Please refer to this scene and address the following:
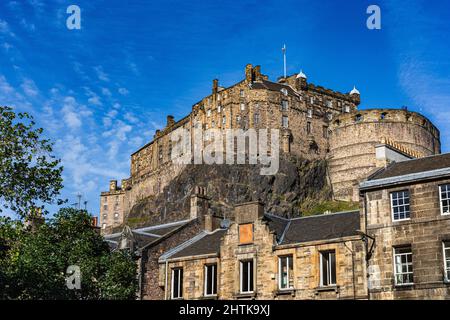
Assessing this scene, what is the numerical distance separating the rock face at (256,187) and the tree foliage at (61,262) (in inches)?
1913

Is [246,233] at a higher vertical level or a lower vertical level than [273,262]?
higher

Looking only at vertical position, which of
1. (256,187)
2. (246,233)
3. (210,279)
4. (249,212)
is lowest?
(210,279)

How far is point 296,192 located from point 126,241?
52112 mm

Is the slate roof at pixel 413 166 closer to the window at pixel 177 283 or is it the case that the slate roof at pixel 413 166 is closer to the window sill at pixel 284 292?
the window sill at pixel 284 292

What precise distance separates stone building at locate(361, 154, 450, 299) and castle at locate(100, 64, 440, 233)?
168 ft

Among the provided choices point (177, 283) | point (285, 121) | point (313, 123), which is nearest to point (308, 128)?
point (313, 123)

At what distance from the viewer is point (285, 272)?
30.4m

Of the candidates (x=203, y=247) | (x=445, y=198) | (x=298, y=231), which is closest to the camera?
(x=445, y=198)

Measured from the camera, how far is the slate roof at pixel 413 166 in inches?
1156

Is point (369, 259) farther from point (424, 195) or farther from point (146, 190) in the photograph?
point (146, 190)

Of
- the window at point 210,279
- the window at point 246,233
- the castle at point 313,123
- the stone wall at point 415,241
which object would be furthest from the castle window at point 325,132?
the stone wall at point 415,241

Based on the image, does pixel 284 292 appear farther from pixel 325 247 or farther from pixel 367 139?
pixel 367 139

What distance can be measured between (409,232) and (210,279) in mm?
A: 10368

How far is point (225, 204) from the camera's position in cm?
8488
